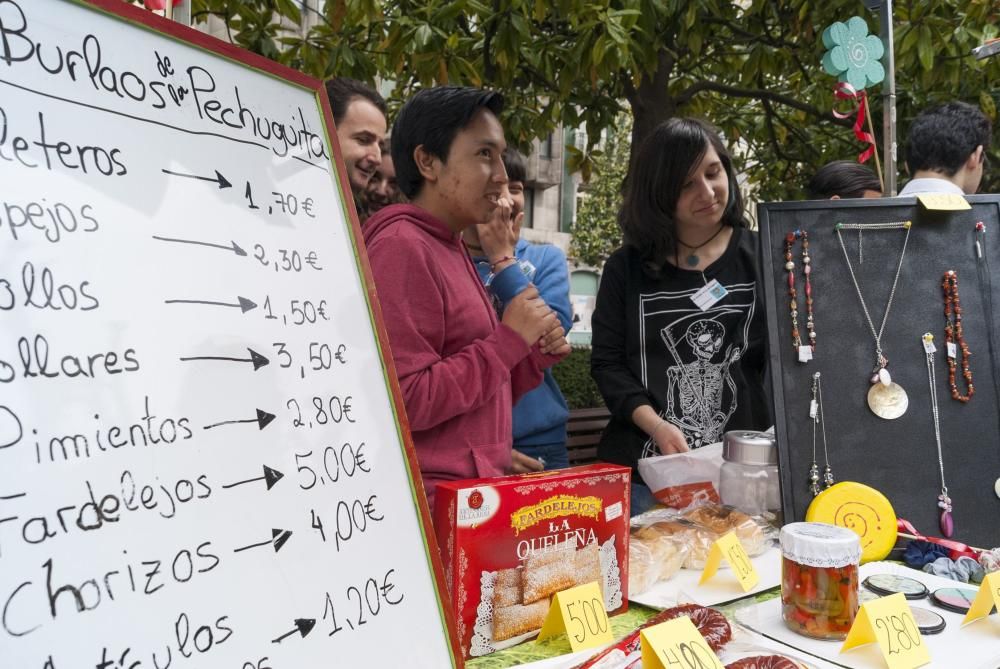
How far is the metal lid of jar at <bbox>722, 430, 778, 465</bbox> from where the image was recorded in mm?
1371

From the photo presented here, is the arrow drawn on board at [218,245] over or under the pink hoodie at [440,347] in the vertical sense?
over

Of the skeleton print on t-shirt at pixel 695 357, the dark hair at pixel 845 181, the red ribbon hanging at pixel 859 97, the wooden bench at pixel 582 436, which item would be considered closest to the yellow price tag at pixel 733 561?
the skeleton print on t-shirt at pixel 695 357

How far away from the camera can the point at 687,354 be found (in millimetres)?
1688

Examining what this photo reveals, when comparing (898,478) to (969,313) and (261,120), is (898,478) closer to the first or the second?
(969,313)

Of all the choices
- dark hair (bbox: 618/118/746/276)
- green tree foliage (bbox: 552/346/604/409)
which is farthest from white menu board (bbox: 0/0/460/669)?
green tree foliage (bbox: 552/346/604/409)

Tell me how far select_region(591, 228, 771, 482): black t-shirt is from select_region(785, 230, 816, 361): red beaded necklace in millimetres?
238

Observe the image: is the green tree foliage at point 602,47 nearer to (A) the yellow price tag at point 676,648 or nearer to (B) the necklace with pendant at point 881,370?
(B) the necklace with pendant at point 881,370

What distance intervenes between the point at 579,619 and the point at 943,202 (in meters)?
1.10

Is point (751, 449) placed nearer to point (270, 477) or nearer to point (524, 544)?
point (524, 544)

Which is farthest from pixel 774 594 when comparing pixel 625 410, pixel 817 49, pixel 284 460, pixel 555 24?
pixel 555 24

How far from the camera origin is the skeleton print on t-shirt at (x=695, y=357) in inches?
65.3

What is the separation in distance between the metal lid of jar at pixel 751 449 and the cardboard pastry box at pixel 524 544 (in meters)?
0.41

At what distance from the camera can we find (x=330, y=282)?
31.9 inches

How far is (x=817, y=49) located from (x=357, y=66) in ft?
6.85
